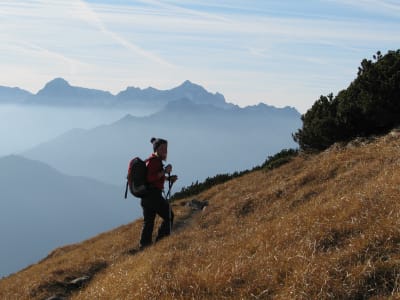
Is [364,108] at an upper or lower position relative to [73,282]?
upper

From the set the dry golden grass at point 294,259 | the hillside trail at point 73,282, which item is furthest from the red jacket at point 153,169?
the hillside trail at point 73,282

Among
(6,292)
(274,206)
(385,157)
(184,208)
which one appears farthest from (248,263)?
(184,208)

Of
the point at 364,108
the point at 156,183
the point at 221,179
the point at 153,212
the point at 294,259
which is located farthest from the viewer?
the point at 221,179

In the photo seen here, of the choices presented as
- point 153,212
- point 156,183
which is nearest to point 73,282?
point 153,212

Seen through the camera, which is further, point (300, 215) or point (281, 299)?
point (300, 215)

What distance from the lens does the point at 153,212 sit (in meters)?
13.2

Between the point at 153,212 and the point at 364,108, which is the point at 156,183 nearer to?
the point at 153,212

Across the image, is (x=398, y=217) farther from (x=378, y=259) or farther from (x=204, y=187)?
(x=204, y=187)

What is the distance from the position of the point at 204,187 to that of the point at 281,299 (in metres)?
19.7

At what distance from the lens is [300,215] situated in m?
9.58

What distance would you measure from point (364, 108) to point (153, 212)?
9.35m

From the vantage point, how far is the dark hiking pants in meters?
12.9

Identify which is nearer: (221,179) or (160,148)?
(160,148)

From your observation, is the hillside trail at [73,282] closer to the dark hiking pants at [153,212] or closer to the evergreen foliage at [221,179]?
the dark hiking pants at [153,212]
